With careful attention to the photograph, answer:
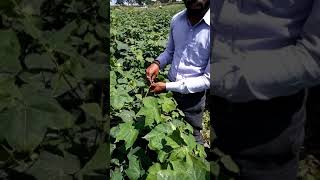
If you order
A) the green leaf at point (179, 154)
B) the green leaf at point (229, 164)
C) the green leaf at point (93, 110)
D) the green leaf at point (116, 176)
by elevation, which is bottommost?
the green leaf at point (116, 176)

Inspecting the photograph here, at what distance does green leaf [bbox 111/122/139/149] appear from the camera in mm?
2404

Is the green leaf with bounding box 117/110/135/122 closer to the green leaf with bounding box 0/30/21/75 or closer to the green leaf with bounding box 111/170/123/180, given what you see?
the green leaf with bounding box 111/170/123/180

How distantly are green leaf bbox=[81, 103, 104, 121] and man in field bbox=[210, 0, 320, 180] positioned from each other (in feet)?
1.46

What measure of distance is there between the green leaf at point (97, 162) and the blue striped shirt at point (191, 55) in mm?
1223

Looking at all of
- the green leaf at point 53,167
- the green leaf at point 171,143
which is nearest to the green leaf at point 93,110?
the green leaf at point 53,167

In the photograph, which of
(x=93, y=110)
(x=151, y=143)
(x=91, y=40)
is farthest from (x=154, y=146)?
(x=91, y=40)

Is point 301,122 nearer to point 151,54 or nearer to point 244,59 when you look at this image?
point 244,59

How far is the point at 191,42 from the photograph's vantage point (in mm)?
3076

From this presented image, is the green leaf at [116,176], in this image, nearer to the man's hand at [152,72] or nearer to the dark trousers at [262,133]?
the dark trousers at [262,133]

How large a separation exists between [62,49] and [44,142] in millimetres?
308

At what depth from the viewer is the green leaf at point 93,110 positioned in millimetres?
1937

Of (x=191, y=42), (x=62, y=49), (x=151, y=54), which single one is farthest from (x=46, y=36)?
A: (x=151, y=54)

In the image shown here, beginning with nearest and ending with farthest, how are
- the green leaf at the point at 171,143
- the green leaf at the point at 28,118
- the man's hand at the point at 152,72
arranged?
the green leaf at the point at 28,118, the green leaf at the point at 171,143, the man's hand at the point at 152,72

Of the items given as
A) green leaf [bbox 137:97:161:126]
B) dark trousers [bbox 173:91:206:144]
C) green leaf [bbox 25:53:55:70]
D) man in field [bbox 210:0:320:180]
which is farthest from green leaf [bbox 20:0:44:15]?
dark trousers [bbox 173:91:206:144]
